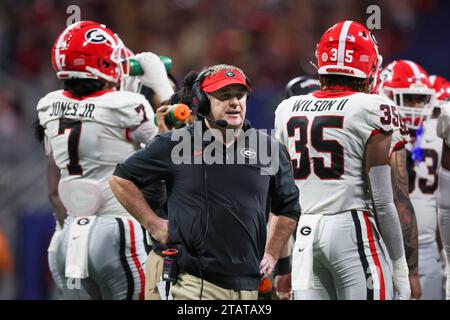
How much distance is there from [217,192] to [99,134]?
1.49 metres

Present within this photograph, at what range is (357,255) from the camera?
16.6ft

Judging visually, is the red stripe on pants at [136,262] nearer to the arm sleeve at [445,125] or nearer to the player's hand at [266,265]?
the player's hand at [266,265]

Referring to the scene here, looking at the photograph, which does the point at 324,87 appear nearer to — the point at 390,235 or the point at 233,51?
the point at 390,235

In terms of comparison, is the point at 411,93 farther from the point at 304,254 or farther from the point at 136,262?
→ the point at 136,262

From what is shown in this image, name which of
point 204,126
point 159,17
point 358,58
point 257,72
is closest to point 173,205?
point 204,126

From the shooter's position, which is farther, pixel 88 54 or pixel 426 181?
pixel 426 181

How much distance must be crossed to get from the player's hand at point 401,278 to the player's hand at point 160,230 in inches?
48.8

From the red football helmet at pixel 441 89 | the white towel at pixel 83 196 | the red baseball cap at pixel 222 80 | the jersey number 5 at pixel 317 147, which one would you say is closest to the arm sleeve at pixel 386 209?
the jersey number 5 at pixel 317 147

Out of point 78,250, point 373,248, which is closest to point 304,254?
point 373,248

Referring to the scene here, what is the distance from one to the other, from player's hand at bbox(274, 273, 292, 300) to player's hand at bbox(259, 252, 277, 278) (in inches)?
41.1

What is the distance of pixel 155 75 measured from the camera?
649 centimetres

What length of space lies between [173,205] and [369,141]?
43.0 inches

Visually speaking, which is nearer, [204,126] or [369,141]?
[204,126]

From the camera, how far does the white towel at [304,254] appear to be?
16.6 ft
